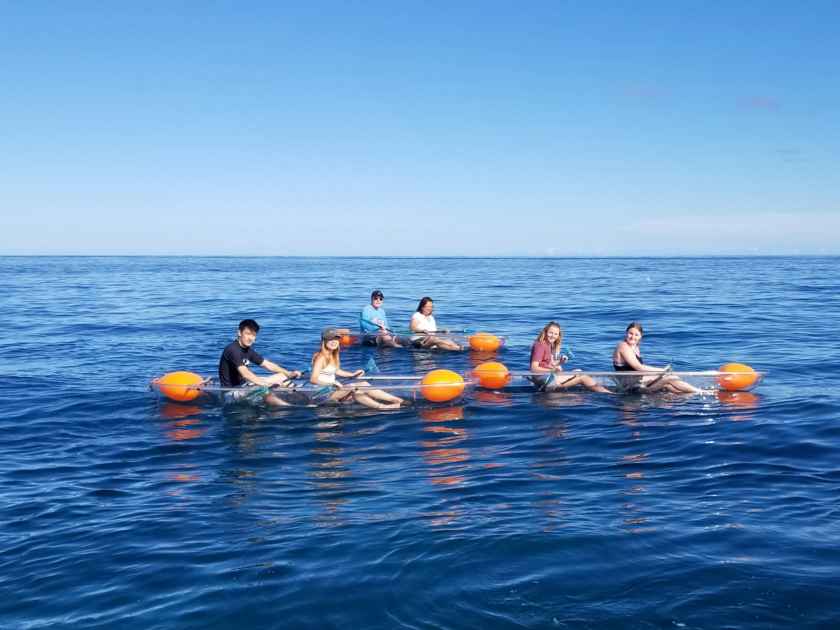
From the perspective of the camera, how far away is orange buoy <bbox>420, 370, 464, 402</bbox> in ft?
48.8

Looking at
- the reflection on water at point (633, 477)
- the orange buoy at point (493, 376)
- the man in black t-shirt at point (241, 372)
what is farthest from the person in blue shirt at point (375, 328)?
the reflection on water at point (633, 477)

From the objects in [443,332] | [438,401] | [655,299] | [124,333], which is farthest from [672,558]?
[655,299]

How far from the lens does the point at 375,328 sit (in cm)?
2522

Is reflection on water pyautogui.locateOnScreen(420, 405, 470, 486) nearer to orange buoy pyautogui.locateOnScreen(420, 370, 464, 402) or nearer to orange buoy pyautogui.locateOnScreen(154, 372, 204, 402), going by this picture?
orange buoy pyautogui.locateOnScreen(420, 370, 464, 402)

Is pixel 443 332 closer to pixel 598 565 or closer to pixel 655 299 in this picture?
pixel 598 565

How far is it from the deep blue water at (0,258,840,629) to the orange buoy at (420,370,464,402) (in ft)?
0.98

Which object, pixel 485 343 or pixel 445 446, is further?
Result: pixel 485 343

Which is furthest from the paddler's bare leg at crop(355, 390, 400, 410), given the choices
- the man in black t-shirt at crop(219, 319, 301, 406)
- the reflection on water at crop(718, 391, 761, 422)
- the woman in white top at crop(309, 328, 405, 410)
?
the reflection on water at crop(718, 391, 761, 422)

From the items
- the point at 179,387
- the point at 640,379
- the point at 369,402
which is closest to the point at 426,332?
the point at 369,402

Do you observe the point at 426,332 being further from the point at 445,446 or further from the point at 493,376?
the point at 445,446

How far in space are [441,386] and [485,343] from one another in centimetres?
853

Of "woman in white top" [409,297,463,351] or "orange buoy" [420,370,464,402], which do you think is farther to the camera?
"woman in white top" [409,297,463,351]

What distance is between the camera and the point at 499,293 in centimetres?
5328

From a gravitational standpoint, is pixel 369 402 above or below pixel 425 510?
above
